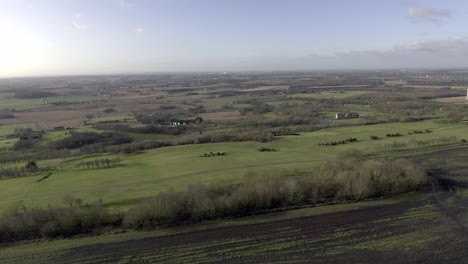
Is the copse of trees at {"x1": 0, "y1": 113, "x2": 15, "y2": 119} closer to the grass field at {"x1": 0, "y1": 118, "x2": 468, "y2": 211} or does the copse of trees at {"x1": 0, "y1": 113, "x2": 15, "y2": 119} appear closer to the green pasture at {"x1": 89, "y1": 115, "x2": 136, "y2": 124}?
the green pasture at {"x1": 89, "y1": 115, "x2": 136, "y2": 124}

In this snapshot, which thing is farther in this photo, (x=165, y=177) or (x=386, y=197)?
(x=165, y=177)

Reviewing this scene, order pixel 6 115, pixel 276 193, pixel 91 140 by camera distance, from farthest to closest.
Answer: pixel 6 115 < pixel 91 140 < pixel 276 193

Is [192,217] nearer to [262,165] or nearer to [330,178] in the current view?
[330,178]

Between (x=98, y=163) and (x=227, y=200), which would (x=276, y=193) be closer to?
(x=227, y=200)

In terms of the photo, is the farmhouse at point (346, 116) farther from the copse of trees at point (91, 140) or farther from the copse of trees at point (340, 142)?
the copse of trees at point (91, 140)

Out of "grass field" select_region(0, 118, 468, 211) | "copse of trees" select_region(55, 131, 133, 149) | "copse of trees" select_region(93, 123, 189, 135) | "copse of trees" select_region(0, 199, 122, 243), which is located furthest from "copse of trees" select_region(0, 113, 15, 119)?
"copse of trees" select_region(0, 199, 122, 243)

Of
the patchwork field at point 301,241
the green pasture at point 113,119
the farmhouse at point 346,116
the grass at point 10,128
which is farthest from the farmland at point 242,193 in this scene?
the green pasture at point 113,119

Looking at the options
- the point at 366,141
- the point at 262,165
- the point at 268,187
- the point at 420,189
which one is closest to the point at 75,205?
the point at 268,187

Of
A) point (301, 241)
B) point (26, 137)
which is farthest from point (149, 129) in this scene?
point (301, 241)
